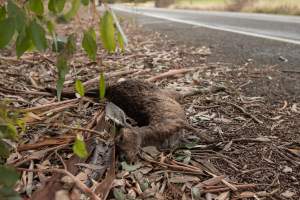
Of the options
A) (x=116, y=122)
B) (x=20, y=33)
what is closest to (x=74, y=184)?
(x=20, y=33)

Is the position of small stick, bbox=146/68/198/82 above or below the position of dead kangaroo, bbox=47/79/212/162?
below

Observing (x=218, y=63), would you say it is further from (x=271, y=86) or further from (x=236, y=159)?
(x=236, y=159)

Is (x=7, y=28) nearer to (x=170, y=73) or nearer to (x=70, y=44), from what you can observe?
(x=70, y=44)

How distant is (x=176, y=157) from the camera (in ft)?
6.70

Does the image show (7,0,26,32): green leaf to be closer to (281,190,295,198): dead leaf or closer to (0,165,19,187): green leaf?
(0,165,19,187): green leaf

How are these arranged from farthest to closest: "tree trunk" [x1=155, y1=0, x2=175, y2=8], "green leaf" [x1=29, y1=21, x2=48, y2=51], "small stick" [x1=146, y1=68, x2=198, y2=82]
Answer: "tree trunk" [x1=155, y1=0, x2=175, y2=8] < "small stick" [x1=146, y1=68, x2=198, y2=82] < "green leaf" [x1=29, y1=21, x2=48, y2=51]

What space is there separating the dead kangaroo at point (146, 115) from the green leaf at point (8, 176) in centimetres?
92

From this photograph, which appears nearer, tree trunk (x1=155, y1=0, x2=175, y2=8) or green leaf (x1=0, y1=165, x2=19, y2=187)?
green leaf (x1=0, y1=165, x2=19, y2=187)

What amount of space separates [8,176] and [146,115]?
135cm

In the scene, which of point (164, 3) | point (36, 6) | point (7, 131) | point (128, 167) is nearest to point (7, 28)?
point (36, 6)

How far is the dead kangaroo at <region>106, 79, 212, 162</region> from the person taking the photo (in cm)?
192

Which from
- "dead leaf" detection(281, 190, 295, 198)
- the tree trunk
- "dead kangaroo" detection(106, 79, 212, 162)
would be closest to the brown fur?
"dead kangaroo" detection(106, 79, 212, 162)

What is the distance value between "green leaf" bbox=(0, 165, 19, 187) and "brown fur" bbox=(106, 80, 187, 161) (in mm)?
917

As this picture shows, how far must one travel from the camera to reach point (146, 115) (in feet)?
7.51
